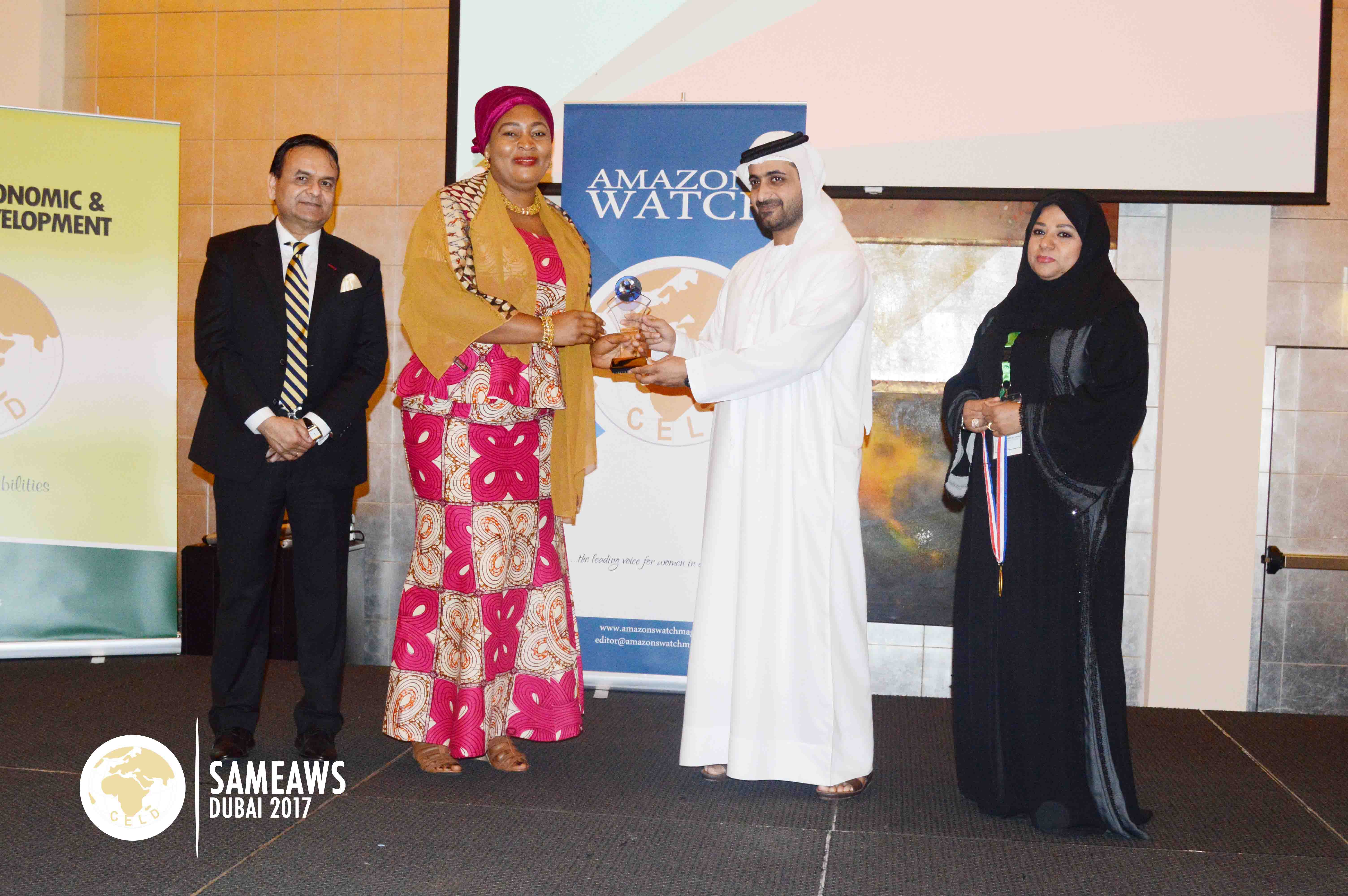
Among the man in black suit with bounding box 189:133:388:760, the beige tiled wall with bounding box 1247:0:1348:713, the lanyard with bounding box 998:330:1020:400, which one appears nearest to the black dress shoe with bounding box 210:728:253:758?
the man in black suit with bounding box 189:133:388:760

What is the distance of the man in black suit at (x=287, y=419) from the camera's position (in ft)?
10.3

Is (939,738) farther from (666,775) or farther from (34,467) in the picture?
(34,467)

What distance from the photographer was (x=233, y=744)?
3.13 m

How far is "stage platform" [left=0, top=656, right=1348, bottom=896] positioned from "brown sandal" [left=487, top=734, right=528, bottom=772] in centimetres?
3

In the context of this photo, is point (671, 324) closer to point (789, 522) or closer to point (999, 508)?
point (789, 522)

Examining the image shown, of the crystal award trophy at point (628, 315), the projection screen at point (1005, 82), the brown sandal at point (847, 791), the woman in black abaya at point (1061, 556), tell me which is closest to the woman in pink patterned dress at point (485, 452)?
the crystal award trophy at point (628, 315)

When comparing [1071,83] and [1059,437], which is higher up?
[1071,83]

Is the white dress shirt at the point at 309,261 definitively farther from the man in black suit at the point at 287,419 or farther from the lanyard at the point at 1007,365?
the lanyard at the point at 1007,365

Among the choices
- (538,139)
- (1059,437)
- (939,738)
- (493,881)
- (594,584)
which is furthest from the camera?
(594,584)

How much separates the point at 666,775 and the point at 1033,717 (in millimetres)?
1079

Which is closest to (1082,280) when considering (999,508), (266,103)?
(999,508)

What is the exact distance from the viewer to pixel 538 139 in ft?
10.1

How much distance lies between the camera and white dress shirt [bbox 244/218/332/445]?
→ 3.14m

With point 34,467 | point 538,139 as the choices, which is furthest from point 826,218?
Answer: point 34,467
